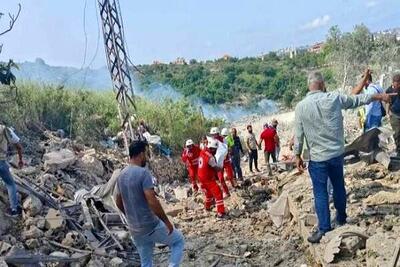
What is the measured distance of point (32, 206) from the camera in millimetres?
8750

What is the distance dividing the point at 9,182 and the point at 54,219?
84cm

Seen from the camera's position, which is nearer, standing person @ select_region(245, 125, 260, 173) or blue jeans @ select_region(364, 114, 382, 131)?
blue jeans @ select_region(364, 114, 382, 131)

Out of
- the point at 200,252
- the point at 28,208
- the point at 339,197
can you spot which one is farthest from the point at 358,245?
the point at 28,208

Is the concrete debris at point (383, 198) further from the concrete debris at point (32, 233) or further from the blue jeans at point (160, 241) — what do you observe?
the concrete debris at point (32, 233)

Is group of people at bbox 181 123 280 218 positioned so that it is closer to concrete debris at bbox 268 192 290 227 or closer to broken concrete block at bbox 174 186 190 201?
broken concrete block at bbox 174 186 190 201

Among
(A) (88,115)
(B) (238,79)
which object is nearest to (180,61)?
(B) (238,79)

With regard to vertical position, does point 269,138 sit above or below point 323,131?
below

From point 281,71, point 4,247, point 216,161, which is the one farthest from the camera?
point 281,71

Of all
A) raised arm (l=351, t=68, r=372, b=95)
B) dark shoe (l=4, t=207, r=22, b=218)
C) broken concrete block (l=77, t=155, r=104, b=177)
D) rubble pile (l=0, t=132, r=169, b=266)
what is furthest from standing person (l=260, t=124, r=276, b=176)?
raised arm (l=351, t=68, r=372, b=95)

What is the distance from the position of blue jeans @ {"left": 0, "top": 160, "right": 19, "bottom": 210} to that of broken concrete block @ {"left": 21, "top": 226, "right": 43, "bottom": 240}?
0.63m

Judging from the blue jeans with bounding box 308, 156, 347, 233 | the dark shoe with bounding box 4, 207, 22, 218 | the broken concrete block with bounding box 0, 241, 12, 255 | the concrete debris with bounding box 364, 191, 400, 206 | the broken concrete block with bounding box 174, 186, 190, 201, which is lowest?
the broken concrete block with bounding box 174, 186, 190, 201

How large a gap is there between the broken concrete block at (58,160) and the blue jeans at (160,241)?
8.34 metres

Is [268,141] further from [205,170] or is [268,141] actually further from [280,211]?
[280,211]

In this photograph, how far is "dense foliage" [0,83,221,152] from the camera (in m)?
21.3
